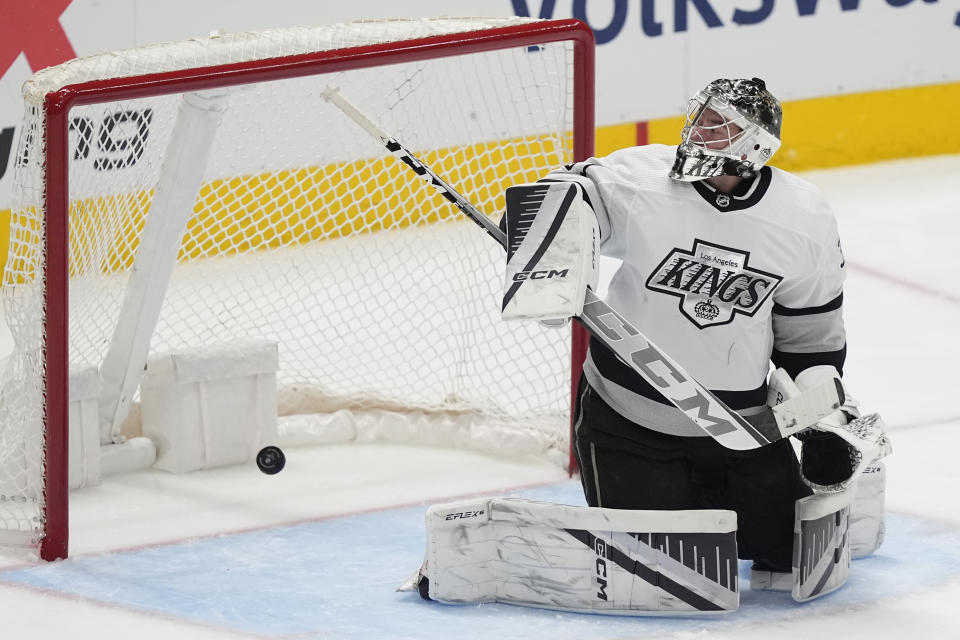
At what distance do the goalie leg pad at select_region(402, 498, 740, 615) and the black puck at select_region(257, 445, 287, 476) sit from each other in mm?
748

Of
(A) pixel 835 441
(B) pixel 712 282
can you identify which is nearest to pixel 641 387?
(B) pixel 712 282

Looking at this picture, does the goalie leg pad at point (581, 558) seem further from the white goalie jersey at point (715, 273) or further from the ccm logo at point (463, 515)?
the white goalie jersey at point (715, 273)

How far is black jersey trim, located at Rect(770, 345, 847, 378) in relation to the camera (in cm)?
286

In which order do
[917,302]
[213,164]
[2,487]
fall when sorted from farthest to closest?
[917,302] < [213,164] < [2,487]

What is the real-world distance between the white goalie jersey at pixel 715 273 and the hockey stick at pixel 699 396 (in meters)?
0.09

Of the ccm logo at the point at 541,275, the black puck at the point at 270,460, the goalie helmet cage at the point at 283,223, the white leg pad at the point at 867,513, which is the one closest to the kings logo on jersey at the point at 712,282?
the ccm logo at the point at 541,275

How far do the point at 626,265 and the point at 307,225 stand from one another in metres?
1.87

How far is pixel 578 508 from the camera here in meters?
2.78

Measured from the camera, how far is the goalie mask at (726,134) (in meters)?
2.74

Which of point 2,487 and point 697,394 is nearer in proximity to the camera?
point 697,394

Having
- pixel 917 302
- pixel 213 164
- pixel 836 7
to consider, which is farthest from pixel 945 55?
pixel 213 164

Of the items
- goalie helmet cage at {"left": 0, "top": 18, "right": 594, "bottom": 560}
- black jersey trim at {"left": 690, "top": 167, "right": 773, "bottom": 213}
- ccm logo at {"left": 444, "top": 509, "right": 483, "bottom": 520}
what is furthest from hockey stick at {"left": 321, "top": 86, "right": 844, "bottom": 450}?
goalie helmet cage at {"left": 0, "top": 18, "right": 594, "bottom": 560}

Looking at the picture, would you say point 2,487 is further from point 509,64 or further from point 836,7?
point 836,7

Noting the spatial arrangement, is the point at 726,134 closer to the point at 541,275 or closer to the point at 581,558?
the point at 541,275
